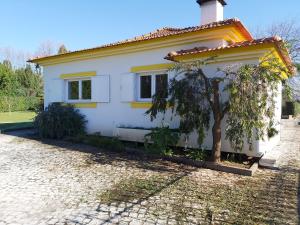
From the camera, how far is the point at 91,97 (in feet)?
37.8

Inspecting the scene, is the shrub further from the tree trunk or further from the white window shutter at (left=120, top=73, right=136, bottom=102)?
the tree trunk

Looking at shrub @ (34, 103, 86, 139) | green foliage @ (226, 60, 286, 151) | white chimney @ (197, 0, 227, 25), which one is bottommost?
shrub @ (34, 103, 86, 139)

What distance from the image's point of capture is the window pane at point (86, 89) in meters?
11.8

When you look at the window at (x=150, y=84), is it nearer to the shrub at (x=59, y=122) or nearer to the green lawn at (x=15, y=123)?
the shrub at (x=59, y=122)

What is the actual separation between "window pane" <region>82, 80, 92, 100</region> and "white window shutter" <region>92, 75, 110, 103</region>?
526mm

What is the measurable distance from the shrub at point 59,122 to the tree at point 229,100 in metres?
4.87

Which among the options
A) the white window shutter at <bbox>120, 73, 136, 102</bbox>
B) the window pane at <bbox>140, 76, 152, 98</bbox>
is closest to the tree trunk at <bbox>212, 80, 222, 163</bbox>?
the window pane at <bbox>140, 76, 152, 98</bbox>

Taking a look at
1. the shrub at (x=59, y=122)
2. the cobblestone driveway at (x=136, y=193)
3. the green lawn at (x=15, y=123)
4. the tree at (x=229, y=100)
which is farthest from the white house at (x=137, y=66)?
the green lawn at (x=15, y=123)

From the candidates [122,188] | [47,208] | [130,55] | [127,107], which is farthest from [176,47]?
[47,208]

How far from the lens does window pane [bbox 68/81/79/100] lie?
12.4m

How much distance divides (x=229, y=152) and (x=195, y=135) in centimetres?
110

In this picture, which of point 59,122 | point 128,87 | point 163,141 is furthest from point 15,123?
point 163,141

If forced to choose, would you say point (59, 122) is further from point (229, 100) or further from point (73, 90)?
point (229, 100)

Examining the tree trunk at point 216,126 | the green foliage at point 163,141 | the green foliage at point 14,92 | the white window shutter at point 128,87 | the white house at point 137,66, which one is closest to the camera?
the tree trunk at point 216,126
